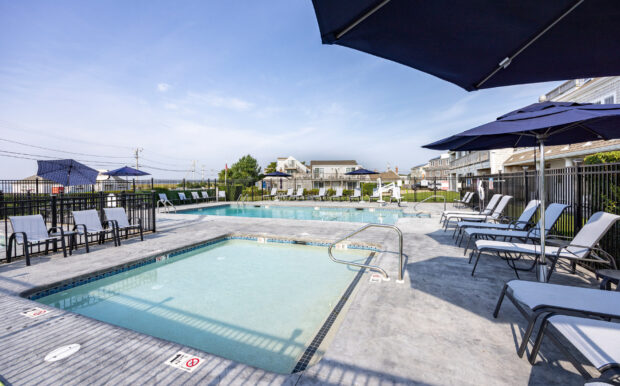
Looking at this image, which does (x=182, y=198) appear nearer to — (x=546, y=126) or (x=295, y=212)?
(x=295, y=212)

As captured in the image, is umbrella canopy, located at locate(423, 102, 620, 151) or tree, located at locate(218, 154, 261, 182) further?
tree, located at locate(218, 154, 261, 182)

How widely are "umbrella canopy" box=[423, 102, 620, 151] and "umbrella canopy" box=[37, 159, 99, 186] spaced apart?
1131 centimetres

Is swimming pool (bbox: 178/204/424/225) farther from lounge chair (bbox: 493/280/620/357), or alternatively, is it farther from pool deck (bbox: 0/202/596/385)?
lounge chair (bbox: 493/280/620/357)

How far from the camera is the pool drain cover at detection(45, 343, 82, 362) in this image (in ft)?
6.54

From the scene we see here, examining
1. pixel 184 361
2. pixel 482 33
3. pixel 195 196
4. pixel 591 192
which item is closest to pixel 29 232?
pixel 184 361

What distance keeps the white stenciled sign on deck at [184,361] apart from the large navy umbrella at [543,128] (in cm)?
307

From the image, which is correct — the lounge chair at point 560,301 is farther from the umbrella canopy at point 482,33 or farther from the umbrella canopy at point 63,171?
the umbrella canopy at point 63,171

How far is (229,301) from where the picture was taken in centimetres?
382

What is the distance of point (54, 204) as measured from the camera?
531 cm

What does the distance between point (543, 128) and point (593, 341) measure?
171 centimetres

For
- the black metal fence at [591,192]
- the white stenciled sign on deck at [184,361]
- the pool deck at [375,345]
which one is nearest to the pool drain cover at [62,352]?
the pool deck at [375,345]

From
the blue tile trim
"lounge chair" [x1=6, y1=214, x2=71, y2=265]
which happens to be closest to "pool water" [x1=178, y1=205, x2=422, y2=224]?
the blue tile trim

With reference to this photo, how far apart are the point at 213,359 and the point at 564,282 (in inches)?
165

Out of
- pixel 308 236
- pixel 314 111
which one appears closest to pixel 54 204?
pixel 308 236
